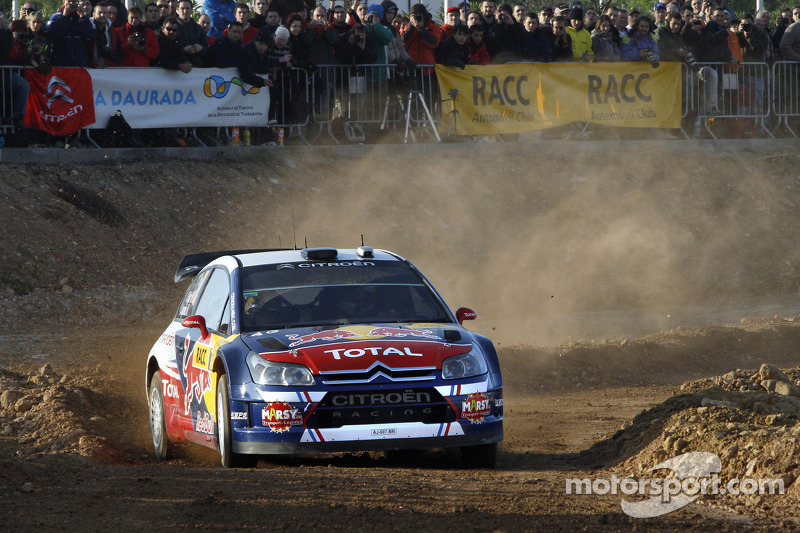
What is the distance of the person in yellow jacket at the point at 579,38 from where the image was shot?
20.5 metres

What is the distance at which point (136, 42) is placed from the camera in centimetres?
1706

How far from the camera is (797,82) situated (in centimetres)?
2156

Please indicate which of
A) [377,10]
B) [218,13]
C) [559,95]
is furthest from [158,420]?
[559,95]

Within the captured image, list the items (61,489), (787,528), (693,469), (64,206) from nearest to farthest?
(787,528) → (61,489) → (693,469) → (64,206)

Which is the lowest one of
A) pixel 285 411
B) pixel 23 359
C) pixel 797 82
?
pixel 23 359

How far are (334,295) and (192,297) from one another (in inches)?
60.4

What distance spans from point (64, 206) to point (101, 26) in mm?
3066

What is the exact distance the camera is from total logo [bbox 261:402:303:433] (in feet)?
21.4

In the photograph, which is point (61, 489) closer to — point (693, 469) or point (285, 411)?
point (285, 411)

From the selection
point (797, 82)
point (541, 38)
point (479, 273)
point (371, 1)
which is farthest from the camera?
point (371, 1)

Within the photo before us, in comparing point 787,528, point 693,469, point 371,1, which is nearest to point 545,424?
point 693,469

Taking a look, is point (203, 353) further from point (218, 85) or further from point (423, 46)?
point (423, 46)

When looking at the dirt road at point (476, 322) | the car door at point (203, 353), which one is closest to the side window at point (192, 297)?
the car door at point (203, 353)

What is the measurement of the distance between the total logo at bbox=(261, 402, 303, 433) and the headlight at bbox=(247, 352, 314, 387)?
0.14m
